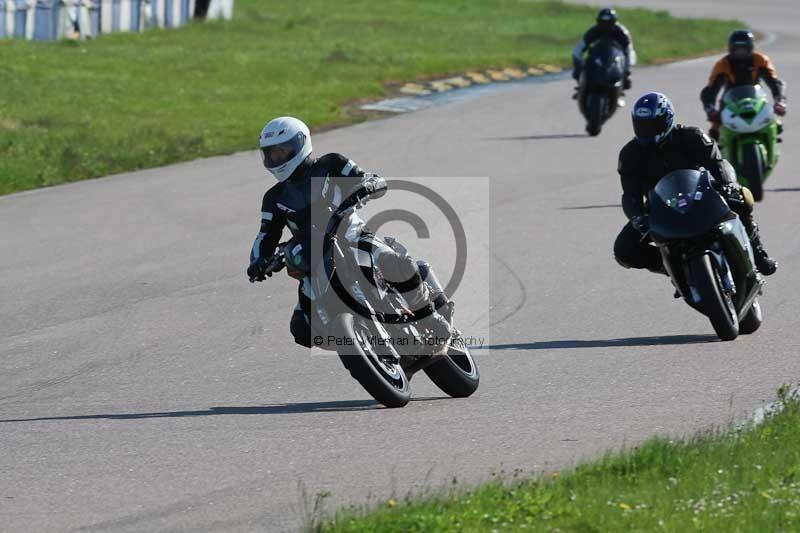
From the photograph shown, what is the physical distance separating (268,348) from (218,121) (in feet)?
41.7

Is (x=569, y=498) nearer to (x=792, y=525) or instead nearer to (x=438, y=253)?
(x=792, y=525)

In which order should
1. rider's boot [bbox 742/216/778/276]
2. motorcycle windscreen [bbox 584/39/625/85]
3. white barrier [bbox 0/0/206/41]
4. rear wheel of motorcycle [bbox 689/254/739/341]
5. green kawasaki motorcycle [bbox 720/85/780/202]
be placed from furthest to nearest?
1. white barrier [bbox 0/0/206/41]
2. motorcycle windscreen [bbox 584/39/625/85]
3. green kawasaki motorcycle [bbox 720/85/780/202]
4. rider's boot [bbox 742/216/778/276]
5. rear wheel of motorcycle [bbox 689/254/739/341]

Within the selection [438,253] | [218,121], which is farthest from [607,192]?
[218,121]

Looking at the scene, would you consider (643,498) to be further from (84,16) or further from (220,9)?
(220,9)

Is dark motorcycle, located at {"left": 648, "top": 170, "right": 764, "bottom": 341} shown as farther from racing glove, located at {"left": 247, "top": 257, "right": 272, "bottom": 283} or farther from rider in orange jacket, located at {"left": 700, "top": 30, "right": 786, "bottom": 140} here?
rider in orange jacket, located at {"left": 700, "top": 30, "right": 786, "bottom": 140}

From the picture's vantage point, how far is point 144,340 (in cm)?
1078

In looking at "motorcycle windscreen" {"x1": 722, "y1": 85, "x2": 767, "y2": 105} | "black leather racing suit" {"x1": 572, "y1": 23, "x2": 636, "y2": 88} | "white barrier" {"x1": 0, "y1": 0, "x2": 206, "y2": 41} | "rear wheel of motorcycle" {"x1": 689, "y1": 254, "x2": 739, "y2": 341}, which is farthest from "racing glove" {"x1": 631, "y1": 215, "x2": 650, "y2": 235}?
"white barrier" {"x1": 0, "y1": 0, "x2": 206, "y2": 41}

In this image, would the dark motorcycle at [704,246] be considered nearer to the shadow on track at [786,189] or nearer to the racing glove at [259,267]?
the racing glove at [259,267]

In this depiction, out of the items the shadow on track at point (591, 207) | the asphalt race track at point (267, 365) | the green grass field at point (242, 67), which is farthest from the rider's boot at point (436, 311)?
the green grass field at point (242, 67)

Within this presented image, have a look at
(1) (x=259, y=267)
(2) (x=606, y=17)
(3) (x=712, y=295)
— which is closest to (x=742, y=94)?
(3) (x=712, y=295)

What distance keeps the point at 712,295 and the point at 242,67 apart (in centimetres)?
1952

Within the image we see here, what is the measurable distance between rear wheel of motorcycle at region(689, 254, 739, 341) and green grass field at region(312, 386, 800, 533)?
2809mm

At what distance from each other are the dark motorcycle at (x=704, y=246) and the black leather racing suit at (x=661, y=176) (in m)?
0.19

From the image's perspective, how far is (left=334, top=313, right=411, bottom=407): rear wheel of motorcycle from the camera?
805 cm
